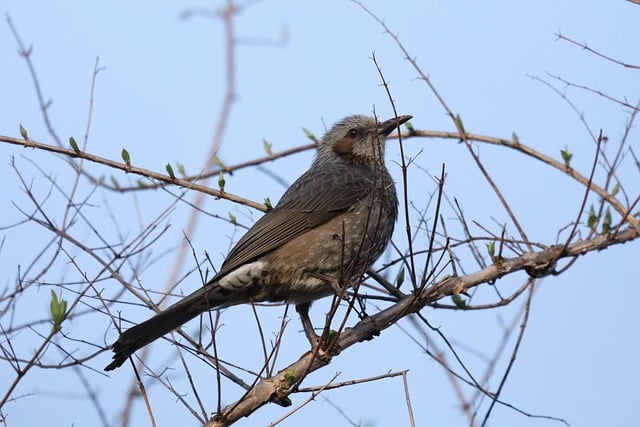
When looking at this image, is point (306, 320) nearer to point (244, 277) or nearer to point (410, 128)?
point (244, 277)

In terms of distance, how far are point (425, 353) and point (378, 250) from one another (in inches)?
51.2

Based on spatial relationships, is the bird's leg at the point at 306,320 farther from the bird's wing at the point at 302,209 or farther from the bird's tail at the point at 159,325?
the bird's tail at the point at 159,325

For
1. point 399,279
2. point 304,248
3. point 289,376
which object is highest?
point 304,248

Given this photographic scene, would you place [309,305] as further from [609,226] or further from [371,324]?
[609,226]

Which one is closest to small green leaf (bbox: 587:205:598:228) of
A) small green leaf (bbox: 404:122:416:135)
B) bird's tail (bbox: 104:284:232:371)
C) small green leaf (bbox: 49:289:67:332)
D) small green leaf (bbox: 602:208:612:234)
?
small green leaf (bbox: 602:208:612:234)

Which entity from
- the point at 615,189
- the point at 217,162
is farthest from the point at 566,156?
the point at 217,162

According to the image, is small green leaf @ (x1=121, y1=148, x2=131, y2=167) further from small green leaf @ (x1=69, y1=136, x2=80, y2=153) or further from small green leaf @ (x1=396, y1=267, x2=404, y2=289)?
small green leaf @ (x1=396, y1=267, x2=404, y2=289)

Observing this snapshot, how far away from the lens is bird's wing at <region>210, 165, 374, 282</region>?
6.21 m

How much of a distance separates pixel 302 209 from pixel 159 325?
167 cm

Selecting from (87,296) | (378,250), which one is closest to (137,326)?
(87,296)

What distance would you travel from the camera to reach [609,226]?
196 inches

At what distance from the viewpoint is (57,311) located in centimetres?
450

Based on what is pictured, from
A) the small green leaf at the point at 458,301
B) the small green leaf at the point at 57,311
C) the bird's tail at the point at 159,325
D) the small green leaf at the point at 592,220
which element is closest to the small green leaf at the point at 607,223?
the small green leaf at the point at 592,220

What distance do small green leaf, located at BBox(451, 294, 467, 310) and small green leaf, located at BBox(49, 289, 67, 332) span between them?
230 cm
